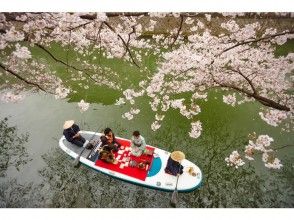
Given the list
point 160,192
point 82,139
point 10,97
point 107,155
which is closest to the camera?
point 160,192

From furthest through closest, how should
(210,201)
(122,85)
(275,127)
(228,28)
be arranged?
(122,85), (275,127), (228,28), (210,201)

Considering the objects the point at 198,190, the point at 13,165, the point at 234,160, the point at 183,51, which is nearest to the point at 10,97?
the point at 13,165

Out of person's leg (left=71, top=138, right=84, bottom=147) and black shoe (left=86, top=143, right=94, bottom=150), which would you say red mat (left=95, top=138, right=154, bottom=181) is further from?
person's leg (left=71, top=138, right=84, bottom=147)

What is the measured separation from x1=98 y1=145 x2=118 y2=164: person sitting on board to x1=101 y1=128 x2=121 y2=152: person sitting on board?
8 centimetres

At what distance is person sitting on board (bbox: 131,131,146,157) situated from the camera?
5.07 meters

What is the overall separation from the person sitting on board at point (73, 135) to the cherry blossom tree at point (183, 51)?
1.08 meters

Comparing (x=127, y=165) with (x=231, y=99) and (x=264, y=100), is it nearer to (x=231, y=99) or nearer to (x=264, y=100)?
(x=231, y=99)

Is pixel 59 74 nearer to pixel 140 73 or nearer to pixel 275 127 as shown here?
pixel 140 73

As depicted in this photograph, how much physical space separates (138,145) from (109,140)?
0.56 metres

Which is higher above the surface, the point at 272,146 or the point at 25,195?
the point at 272,146

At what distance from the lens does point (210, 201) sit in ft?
16.1

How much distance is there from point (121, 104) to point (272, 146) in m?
3.25

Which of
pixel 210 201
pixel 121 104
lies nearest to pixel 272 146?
pixel 210 201

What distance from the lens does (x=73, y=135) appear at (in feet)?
18.1
